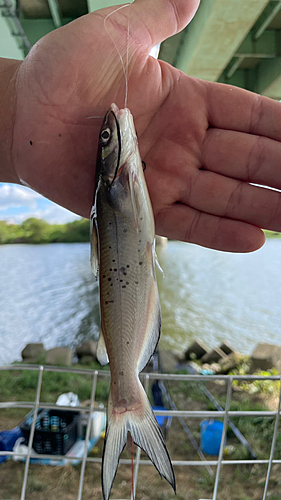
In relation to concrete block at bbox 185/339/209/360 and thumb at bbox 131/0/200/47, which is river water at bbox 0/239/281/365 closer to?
concrete block at bbox 185/339/209/360

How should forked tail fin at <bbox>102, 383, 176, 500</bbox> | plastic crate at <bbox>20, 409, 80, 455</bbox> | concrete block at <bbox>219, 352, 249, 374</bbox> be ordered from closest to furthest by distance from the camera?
forked tail fin at <bbox>102, 383, 176, 500</bbox> < plastic crate at <bbox>20, 409, 80, 455</bbox> < concrete block at <bbox>219, 352, 249, 374</bbox>

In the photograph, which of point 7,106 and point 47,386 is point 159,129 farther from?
point 47,386

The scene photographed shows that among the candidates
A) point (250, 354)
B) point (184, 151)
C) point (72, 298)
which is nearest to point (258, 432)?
point (250, 354)

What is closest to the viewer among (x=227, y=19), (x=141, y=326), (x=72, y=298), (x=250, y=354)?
(x=141, y=326)

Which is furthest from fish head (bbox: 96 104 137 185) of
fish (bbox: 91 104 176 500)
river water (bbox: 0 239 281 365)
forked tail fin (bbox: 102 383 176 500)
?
river water (bbox: 0 239 281 365)

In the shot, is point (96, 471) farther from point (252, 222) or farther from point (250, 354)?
point (250, 354)

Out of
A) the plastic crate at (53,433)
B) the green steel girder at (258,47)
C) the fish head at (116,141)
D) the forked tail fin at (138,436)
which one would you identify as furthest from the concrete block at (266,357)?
the fish head at (116,141)
